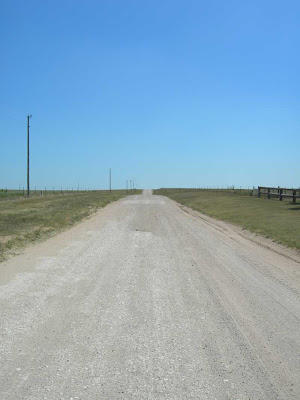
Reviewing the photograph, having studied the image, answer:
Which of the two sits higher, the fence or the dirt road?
the fence

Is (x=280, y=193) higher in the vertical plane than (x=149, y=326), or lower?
higher

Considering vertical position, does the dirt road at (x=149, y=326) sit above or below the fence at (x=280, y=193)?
below

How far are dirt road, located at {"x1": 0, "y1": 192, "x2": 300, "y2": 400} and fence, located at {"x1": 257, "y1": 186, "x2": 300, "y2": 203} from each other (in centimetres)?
1995

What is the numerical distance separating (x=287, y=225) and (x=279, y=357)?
12192 millimetres

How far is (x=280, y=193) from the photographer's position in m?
33.2

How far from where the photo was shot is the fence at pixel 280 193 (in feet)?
96.9

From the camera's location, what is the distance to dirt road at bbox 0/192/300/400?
405 cm

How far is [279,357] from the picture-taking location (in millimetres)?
4727

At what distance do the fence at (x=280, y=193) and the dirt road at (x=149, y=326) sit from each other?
65.4 feet

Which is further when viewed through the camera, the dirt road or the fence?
the fence

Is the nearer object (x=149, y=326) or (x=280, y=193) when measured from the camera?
(x=149, y=326)

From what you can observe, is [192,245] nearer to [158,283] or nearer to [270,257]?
[270,257]

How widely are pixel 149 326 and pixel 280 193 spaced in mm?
29748

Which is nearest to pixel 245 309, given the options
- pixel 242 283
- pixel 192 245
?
pixel 242 283
